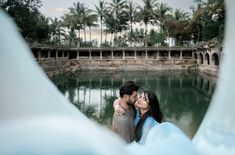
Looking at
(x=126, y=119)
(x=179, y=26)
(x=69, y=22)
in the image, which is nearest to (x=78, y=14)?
(x=69, y=22)

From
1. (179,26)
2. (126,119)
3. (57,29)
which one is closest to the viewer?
(126,119)

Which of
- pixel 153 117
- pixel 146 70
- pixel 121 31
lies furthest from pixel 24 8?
pixel 153 117

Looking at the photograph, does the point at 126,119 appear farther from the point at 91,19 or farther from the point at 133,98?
the point at 91,19

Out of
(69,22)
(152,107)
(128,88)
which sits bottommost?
(152,107)

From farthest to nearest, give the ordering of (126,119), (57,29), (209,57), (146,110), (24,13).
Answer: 1. (57,29)
2. (209,57)
3. (24,13)
4. (126,119)
5. (146,110)

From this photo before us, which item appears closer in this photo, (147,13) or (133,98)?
(133,98)

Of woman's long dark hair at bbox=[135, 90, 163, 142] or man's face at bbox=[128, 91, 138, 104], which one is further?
man's face at bbox=[128, 91, 138, 104]

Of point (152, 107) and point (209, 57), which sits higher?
point (152, 107)

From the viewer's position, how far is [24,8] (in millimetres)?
28219

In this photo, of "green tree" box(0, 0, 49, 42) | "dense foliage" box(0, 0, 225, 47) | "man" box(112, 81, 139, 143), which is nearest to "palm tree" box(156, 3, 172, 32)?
"dense foliage" box(0, 0, 225, 47)

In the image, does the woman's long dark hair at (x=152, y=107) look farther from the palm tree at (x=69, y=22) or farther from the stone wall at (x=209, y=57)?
the palm tree at (x=69, y=22)

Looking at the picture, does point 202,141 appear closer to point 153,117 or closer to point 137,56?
point 153,117

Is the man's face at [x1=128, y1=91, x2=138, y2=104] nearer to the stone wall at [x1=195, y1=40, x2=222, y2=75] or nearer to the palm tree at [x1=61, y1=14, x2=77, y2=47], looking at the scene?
the stone wall at [x1=195, y1=40, x2=222, y2=75]

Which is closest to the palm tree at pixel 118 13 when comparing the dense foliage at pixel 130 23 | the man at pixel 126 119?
the dense foliage at pixel 130 23
